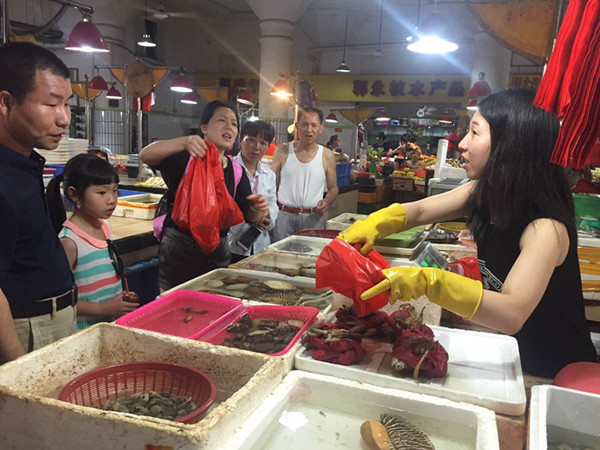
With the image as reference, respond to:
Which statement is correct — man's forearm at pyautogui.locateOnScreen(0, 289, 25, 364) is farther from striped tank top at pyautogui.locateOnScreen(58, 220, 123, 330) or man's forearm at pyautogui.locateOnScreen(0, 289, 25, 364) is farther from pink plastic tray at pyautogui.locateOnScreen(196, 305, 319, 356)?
striped tank top at pyautogui.locateOnScreen(58, 220, 123, 330)

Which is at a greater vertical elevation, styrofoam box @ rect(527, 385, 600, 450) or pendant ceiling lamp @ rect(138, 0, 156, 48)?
pendant ceiling lamp @ rect(138, 0, 156, 48)

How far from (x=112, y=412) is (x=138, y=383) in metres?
0.32

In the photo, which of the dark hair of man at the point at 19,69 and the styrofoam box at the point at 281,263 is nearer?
the dark hair of man at the point at 19,69

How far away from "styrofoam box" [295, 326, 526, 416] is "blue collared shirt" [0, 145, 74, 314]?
0.92 m

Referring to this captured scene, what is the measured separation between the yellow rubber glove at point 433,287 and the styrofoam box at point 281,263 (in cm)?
92

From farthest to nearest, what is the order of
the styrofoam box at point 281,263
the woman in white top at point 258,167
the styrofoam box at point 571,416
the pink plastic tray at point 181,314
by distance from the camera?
the woman in white top at point 258,167 < the styrofoam box at point 281,263 < the pink plastic tray at point 181,314 < the styrofoam box at point 571,416

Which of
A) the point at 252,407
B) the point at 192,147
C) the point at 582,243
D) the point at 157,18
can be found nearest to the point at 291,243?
the point at 192,147

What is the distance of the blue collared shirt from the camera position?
1.33m

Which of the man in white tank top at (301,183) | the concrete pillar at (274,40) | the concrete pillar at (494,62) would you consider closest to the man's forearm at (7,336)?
the man in white tank top at (301,183)

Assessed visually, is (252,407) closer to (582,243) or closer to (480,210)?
(480,210)

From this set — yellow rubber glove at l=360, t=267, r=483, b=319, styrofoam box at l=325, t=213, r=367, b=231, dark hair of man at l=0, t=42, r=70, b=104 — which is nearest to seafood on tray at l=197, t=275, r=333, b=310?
yellow rubber glove at l=360, t=267, r=483, b=319

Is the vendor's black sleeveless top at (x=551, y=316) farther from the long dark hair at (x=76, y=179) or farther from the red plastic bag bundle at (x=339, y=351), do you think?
the long dark hair at (x=76, y=179)

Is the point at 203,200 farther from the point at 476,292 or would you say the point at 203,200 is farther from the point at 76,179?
the point at 476,292

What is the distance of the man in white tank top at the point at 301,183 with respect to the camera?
4.27 meters
